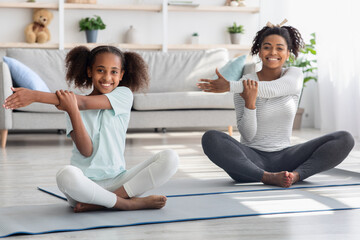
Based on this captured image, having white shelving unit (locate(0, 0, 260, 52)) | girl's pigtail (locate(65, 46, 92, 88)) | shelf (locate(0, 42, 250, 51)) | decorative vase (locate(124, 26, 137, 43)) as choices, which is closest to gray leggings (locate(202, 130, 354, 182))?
girl's pigtail (locate(65, 46, 92, 88))

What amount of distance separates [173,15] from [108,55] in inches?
174

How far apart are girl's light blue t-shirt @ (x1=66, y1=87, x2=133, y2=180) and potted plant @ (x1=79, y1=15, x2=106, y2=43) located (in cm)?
403

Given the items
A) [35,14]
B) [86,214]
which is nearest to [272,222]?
[86,214]

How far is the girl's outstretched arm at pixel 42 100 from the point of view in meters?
1.75

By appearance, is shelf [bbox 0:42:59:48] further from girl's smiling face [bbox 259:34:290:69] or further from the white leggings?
the white leggings

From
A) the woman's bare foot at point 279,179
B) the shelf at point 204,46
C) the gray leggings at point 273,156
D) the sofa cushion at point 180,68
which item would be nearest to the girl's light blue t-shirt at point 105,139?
the gray leggings at point 273,156

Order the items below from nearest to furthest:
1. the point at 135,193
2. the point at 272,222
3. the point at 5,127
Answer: the point at 272,222 → the point at 135,193 → the point at 5,127

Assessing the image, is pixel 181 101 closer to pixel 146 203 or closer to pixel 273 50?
pixel 273 50

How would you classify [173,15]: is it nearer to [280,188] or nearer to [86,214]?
[280,188]

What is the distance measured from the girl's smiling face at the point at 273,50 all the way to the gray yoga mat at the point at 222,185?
531 millimetres

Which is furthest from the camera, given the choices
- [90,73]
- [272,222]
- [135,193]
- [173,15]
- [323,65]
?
[173,15]

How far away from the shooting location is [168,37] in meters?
6.35

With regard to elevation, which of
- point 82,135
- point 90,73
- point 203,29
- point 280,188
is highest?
point 203,29

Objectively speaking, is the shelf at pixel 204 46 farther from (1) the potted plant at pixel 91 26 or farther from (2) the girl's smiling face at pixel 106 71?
(2) the girl's smiling face at pixel 106 71
